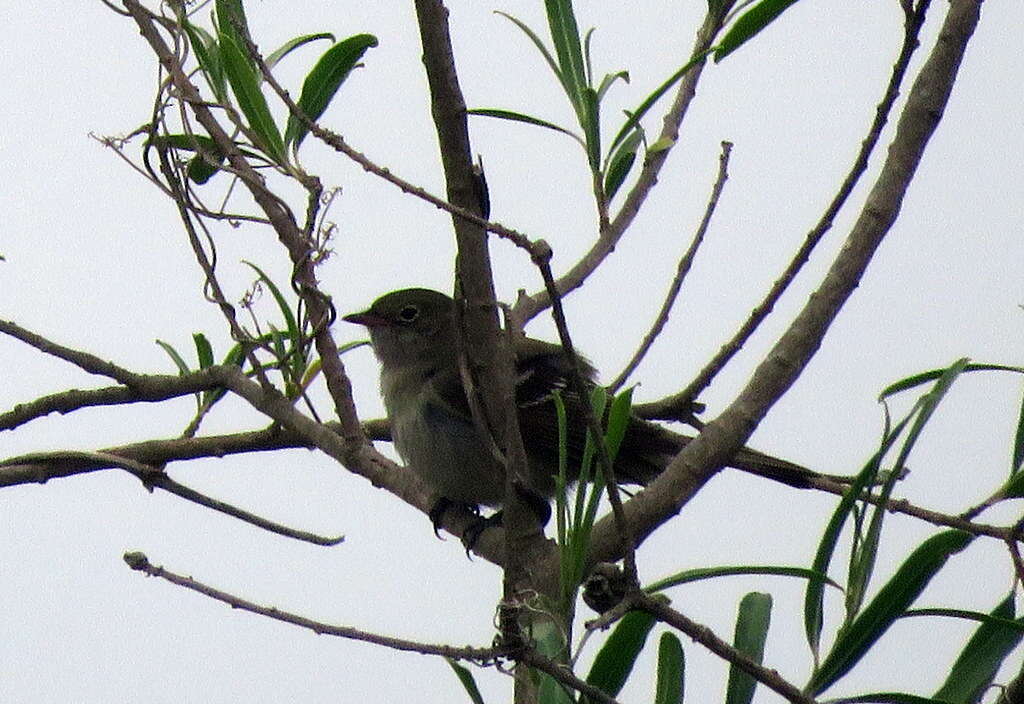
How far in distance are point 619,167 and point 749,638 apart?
1.38 metres

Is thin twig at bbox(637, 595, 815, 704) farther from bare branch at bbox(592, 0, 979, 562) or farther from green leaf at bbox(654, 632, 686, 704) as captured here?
bare branch at bbox(592, 0, 979, 562)

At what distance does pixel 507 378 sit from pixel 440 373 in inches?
129

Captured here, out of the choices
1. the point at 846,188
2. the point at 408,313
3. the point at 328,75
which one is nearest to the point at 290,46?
the point at 328,75

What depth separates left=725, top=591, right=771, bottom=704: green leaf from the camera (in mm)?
2707

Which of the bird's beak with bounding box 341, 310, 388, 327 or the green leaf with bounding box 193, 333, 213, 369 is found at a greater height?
the bird's beak with bounding box 341, 310, 388, 327

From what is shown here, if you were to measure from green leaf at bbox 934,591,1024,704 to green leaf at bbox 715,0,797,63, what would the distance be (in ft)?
4.56

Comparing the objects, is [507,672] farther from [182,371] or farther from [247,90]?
[182,371]

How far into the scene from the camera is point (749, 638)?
108 inches

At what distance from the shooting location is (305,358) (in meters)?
3.66

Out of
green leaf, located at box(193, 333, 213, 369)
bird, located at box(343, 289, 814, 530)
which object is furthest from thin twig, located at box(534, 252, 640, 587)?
bird, located at box(343, 289, 814, 530)

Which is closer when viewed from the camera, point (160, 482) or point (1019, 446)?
point (1019, 446)

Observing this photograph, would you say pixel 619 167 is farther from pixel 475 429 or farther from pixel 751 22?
pixel 475 429

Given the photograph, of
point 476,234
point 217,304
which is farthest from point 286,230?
point 476,234

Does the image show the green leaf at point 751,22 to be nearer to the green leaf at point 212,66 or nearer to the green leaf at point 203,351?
the green leaf at point 212,66
